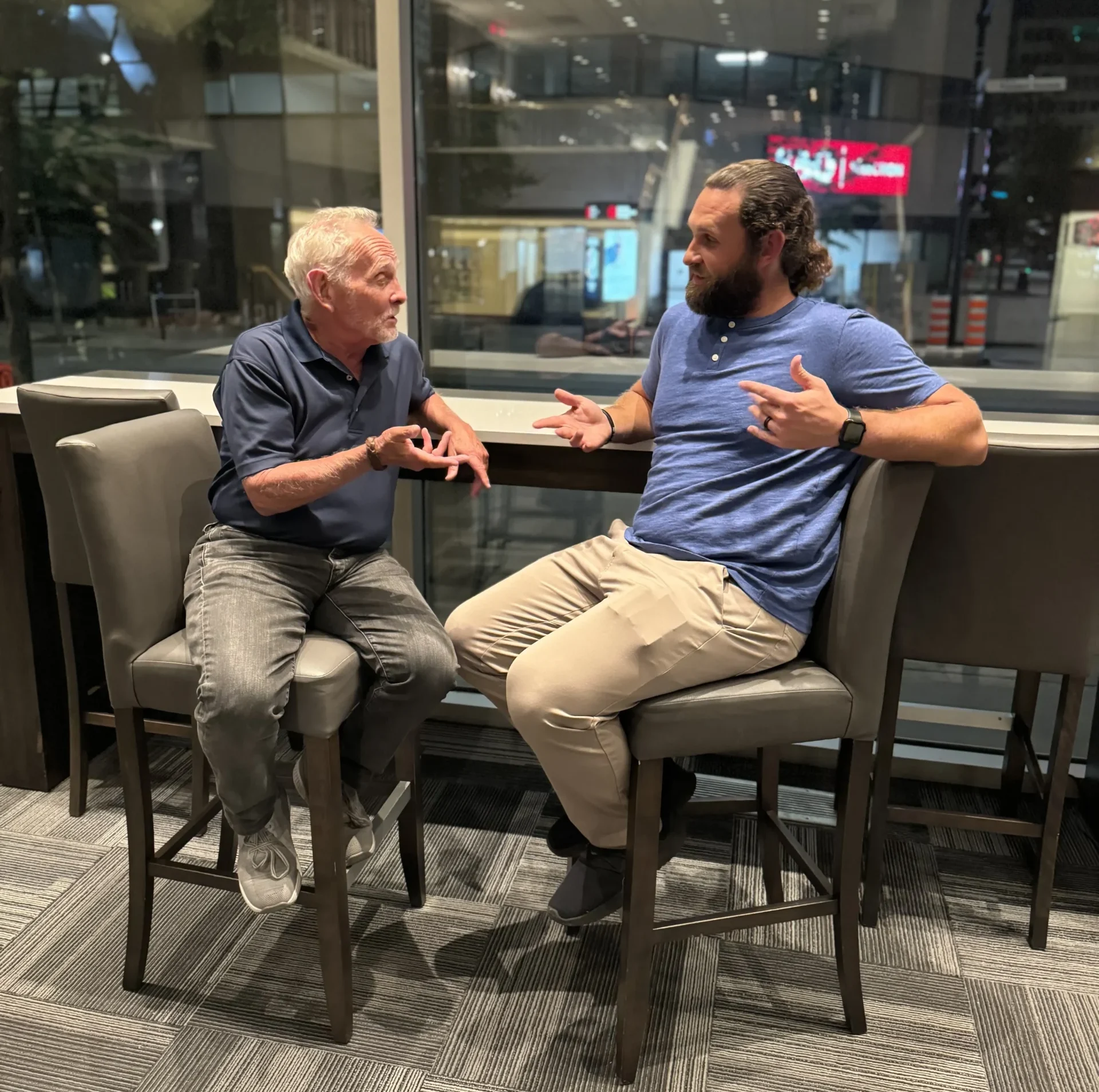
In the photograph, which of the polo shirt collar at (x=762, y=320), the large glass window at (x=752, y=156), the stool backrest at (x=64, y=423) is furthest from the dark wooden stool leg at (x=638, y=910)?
the large glass window at (x=752, y=156)

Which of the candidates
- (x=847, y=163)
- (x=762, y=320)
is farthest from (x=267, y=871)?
(x=847, y=163)

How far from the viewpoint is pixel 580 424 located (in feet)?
6.01

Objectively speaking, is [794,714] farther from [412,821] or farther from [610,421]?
[412,821]

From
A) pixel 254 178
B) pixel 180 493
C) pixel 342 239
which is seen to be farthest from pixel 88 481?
pixel 254 178

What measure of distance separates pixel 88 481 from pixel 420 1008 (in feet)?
3.52

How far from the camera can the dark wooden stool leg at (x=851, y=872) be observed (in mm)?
1584

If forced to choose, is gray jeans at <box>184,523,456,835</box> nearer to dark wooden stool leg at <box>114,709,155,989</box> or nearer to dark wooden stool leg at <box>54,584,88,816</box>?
dark wooden stool leg at <box>114,709,155,989</box>

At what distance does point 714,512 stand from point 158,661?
0.98 m

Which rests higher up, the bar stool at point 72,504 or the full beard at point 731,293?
the full beard at point 731,293

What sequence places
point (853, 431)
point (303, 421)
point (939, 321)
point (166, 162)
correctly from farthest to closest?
point (166, 162) < point (939, 321) < point (303, 421) < point (853, 431)

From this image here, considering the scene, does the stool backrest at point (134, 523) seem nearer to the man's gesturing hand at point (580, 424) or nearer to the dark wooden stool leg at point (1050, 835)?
the man's gesturing hand at point (580, 424)

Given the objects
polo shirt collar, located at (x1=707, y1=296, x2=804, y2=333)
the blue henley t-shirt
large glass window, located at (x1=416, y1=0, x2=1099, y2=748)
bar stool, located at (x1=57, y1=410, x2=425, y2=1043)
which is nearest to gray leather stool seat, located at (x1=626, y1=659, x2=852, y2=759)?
the blue henley t-shirt

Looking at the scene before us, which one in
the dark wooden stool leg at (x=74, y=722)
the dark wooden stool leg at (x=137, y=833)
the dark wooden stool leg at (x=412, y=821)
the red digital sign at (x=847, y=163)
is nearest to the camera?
the dark wooden stool leg at (x=137, y=833)

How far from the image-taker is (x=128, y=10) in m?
3.34
